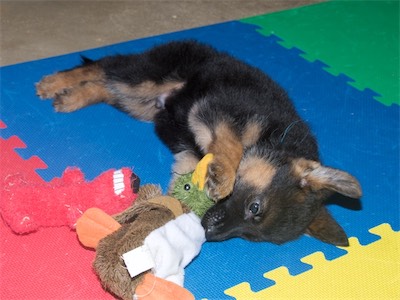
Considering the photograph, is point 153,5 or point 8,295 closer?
point 8,295

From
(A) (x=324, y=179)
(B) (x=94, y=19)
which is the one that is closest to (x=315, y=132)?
(A) (x=324, y=179)

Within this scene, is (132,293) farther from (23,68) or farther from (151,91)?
(23,68)

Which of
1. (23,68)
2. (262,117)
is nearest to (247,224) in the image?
(262,117)

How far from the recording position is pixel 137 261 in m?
2.34

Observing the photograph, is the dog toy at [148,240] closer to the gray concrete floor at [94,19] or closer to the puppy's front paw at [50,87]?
the puppy's front paw at [50,87]

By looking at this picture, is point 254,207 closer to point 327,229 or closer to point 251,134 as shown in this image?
point 327,229

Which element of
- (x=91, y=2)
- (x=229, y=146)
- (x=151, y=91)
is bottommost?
(x=91, y=2)

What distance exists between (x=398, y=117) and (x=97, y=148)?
2319mm

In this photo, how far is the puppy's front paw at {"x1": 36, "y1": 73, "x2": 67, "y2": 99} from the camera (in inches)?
153

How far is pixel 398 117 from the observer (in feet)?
14.1

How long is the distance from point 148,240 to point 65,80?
6.18 feet

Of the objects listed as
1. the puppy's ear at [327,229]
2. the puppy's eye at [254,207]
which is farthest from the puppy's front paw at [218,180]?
the puppy's ear at [327,229]

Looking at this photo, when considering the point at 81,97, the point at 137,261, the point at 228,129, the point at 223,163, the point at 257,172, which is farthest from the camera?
the point at 81,97

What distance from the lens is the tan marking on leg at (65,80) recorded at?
3.89 meters
